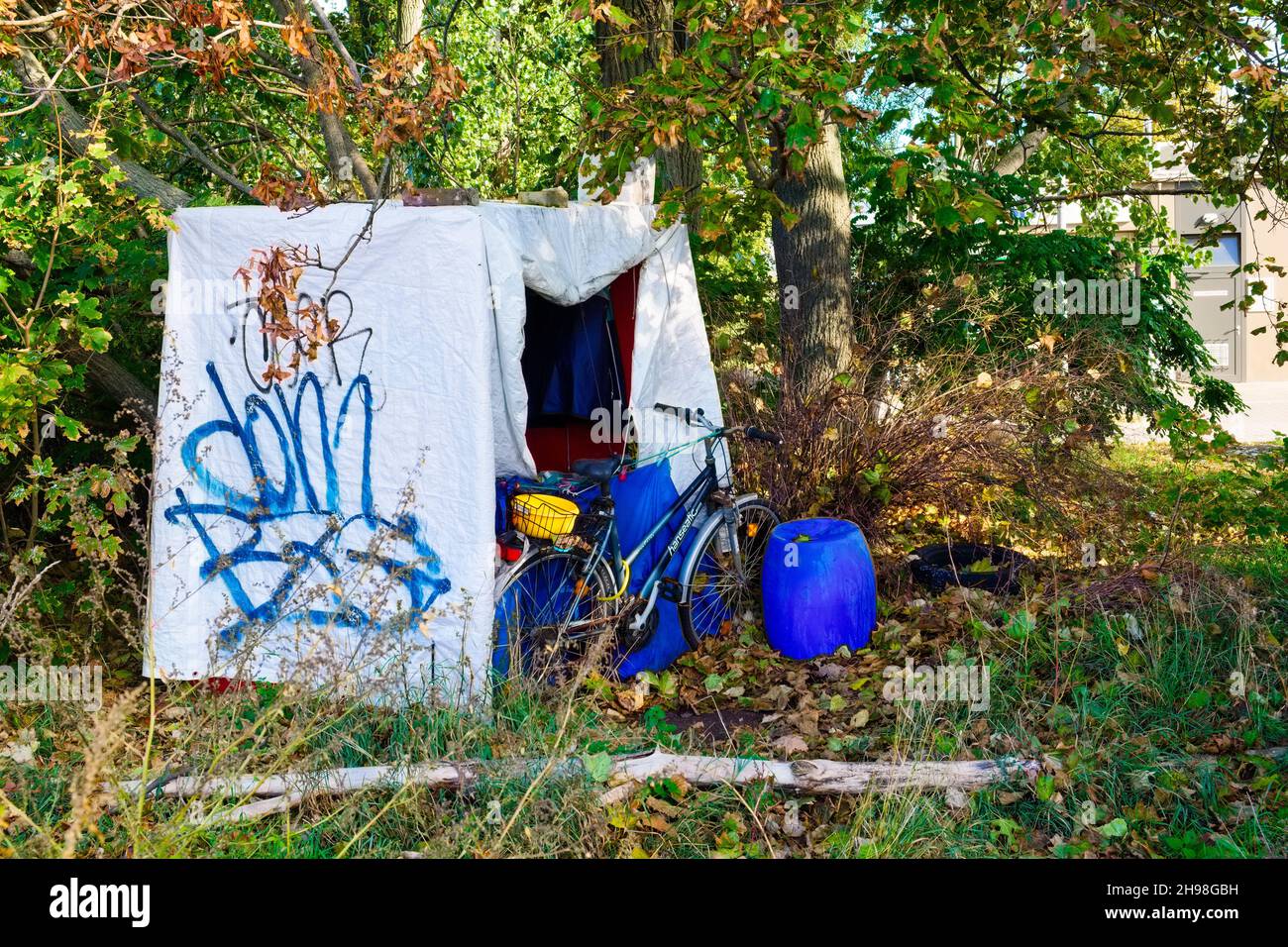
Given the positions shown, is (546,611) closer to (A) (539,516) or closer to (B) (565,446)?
(A) (539,516)

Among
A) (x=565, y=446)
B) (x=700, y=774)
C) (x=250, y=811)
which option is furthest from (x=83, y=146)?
(x=700, y=774)

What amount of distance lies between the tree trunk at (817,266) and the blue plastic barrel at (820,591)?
1686 millimetres

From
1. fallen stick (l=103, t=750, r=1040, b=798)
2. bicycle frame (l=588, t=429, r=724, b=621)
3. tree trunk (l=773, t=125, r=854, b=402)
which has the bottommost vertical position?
fallen stick (l=103, t=750, r=1040, b=798)

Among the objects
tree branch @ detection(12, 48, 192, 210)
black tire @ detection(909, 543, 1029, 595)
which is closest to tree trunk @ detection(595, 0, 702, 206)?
black tire @ detection(909, 543, 1029, 595)

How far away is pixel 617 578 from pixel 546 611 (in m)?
0.36

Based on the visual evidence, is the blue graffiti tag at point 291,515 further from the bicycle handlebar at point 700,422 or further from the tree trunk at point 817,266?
the tree trunk at point 817,266

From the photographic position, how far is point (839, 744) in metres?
4.29

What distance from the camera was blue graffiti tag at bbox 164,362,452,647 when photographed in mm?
4695

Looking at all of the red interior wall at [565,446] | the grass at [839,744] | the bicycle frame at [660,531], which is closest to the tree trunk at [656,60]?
the red interior wall at [565,446]

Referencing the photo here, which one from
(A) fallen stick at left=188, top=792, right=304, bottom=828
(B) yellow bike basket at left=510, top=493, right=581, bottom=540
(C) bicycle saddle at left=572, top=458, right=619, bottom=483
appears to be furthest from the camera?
(C) bicycle saddle at left=572, top=458, right=619, bottom=483

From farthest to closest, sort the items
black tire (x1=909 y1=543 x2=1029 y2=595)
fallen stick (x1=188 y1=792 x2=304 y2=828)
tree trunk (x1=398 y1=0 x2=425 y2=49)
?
tree trunk (x1=398 y1=0 x2=425 y2=49) → black tire (x1=909 y1=543 x2=1029 y2=595) → fallen stick (x1=188 y1=792 x2=304 y2=828)

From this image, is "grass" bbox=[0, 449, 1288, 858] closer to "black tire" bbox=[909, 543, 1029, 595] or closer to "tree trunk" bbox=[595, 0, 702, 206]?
"black tire" bbox=[909, 543, 1029, 595]

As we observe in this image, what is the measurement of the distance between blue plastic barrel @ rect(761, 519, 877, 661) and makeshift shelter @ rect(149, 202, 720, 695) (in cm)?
140
